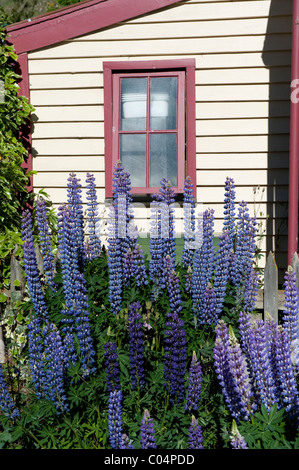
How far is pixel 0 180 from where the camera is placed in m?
5.82

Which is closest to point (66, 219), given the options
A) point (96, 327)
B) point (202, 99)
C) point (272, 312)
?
point (96, 327)

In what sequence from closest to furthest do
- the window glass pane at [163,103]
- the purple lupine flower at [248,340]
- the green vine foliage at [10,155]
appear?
the purple lupine flower at [248,340] < the green vine foliage at [10,155] < the window glass pane at [163,103]

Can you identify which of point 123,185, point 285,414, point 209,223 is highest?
point 123,185

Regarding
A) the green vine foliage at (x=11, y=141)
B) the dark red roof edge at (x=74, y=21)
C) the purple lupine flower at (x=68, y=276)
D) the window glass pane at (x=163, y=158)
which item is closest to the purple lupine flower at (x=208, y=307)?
the purple lupine flower at (x=68, y=276)

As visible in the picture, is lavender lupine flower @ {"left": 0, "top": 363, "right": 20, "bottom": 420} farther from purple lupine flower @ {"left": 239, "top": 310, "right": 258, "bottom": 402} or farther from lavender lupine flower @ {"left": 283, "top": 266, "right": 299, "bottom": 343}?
lavender lupine flower @ {"left": 283, "top": 266, "right": 299, "bottom": 343}

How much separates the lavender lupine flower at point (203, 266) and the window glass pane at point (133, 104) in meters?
2.97

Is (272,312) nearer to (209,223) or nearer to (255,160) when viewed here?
(209,223)

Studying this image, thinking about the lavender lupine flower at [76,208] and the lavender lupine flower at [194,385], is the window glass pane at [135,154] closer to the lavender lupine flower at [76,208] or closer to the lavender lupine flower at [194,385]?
the lavender lupine flower at [76,208]

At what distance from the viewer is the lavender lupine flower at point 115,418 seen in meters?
2.63

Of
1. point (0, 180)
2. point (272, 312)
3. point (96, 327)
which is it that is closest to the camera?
point (96, 327)

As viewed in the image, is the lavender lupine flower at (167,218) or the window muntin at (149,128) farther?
the window muntin at (149,128)

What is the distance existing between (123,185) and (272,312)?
158 cm

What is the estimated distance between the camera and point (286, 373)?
269cm

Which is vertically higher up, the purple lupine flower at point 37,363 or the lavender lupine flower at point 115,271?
the lavender lupine flower at point 115,271
